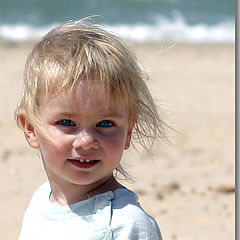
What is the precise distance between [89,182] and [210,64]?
9.91 meters

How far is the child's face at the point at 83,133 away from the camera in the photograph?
2.29 m

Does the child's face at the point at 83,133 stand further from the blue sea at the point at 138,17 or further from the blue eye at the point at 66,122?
the blue sea at the point at 138,17

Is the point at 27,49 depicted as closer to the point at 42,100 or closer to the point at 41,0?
the point at 41,0

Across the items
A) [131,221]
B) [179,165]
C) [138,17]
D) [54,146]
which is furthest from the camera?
[138,17]

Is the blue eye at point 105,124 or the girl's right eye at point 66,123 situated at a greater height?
the girl's right eye at point 66,123

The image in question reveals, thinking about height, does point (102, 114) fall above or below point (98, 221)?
above

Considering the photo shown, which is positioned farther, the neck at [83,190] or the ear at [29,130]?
the ear at [29,130]

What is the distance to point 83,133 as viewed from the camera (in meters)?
2.31

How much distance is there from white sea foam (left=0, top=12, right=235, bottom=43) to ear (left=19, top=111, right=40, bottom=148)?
13238 mm

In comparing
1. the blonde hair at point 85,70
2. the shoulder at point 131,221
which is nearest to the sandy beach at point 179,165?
the blonde hair at point 85,70

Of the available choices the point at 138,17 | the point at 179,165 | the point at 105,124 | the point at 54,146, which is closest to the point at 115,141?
the point at 105,124

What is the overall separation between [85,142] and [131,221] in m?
0.26

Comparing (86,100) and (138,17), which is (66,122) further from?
(138,17)

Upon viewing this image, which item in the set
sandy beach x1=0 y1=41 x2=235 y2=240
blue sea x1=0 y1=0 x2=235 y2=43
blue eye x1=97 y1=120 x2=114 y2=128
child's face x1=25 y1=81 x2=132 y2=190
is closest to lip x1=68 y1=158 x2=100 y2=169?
child's face x1=25 y1=81 x2=132 y2=190
